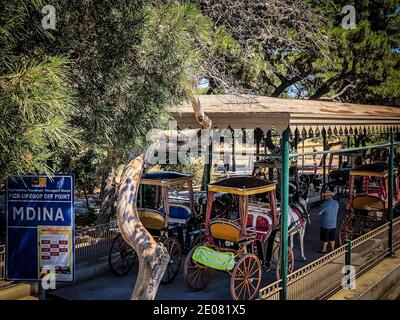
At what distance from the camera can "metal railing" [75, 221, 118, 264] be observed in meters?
8.82

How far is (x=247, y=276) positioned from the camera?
24.0 feet

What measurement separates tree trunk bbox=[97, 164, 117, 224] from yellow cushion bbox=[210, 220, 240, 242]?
486 cm

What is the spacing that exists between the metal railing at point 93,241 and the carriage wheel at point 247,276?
10.0 feet

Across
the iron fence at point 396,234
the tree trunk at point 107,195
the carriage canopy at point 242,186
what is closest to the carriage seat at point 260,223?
the carriage canopy at point 242,186

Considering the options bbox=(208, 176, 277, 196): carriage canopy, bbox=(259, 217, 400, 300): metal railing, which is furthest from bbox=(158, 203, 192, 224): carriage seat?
bbox=(259, 217, 400, 300): metal railing

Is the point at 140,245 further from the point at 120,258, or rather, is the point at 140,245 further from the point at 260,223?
the point at 120,258

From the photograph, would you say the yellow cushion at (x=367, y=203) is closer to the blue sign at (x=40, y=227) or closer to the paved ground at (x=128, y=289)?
the paved ground at (x=128, y=289)

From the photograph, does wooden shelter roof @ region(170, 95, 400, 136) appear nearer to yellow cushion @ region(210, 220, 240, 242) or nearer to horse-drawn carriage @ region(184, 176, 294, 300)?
horse-drawn carriage @ region(184, 176, 294, 300)

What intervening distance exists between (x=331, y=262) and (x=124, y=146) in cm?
367

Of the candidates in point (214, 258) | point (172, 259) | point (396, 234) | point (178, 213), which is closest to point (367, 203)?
point (396, 234)

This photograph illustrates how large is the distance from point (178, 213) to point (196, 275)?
191 centimetres

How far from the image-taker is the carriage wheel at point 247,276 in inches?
282
